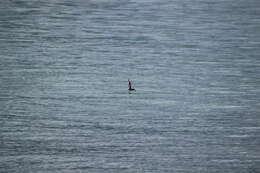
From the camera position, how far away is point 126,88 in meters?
4.61

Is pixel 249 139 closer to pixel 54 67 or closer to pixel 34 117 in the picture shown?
pixel 34 117

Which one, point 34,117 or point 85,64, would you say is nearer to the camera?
point 34,117

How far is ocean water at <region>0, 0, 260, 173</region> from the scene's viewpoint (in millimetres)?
3516

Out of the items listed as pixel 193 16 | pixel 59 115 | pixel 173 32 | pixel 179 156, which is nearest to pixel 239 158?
pixel 179 156

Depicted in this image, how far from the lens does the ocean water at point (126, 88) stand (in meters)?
3.52

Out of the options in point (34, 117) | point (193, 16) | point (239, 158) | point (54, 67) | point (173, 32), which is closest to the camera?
point (239, 158)

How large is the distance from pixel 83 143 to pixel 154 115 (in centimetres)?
71

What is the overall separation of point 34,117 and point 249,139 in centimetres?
158

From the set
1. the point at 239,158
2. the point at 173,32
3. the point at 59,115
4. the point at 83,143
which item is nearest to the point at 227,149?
the point at 239,158

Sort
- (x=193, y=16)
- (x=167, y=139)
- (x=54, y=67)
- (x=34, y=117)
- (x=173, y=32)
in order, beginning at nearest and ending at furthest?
(x=167, y=139) < (x=34, y=117) < (x=54, y=67) < (x=173, y=32) < (x=193, y=16)

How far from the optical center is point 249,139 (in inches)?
149

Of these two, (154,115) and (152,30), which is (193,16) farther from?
(154,115)

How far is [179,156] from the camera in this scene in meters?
3.52

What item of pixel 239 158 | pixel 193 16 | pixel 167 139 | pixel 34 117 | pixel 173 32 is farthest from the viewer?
pixel 193 16
